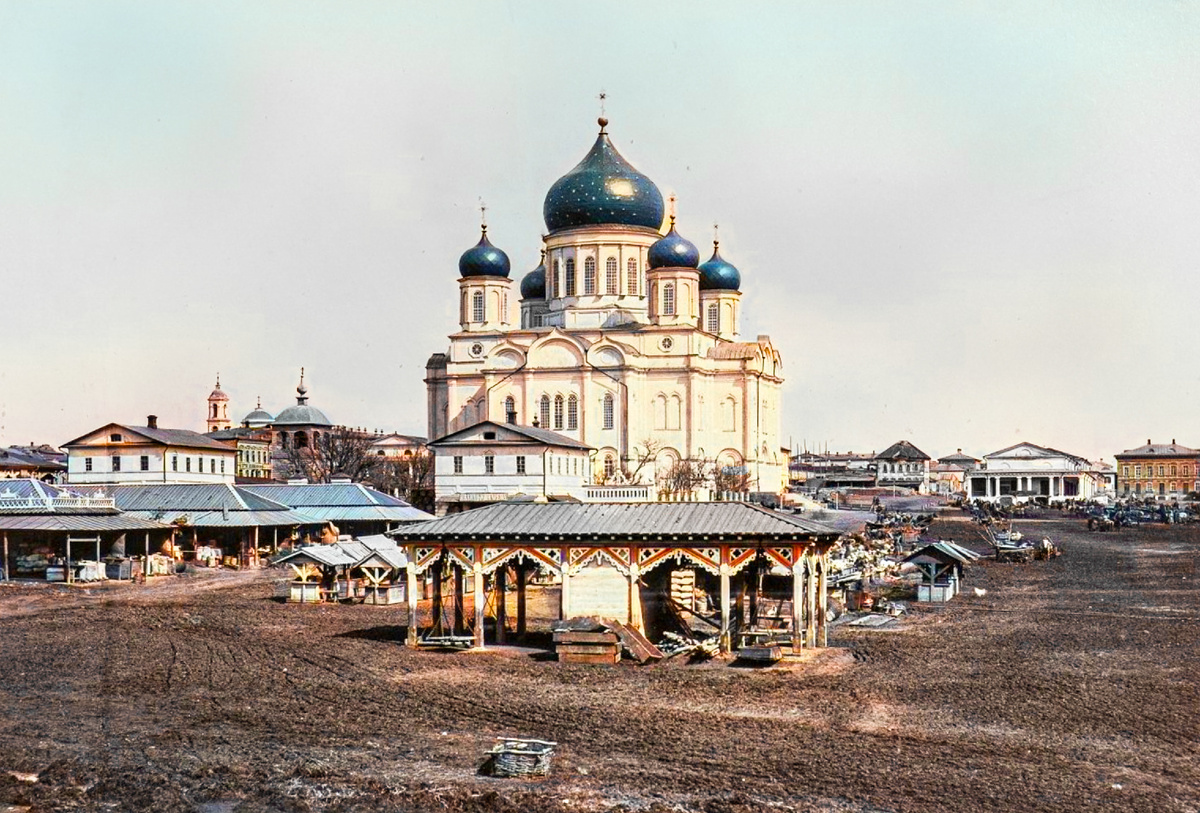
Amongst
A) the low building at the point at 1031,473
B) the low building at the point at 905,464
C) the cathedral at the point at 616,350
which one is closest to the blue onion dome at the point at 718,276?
the cathedral at the point at 616,350

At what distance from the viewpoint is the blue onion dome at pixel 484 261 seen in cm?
8156

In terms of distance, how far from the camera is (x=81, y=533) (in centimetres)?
4597

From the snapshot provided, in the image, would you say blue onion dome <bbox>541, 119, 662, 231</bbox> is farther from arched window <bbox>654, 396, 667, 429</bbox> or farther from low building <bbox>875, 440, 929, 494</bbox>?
low building <bbox>875, 440, 929, 494</bbox>

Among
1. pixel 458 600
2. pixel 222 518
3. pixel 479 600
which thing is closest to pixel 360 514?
pixel 222 518

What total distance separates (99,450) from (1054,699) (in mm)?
47610

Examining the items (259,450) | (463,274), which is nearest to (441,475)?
(463,274)

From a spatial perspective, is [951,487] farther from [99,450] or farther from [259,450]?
[99,450]

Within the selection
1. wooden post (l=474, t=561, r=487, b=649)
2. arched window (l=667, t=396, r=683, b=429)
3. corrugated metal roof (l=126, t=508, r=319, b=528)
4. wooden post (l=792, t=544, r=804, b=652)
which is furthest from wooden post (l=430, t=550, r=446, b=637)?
arched window (l=667, t=396, r=683, b=429)

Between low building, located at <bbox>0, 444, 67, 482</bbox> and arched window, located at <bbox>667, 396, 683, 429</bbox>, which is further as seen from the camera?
low building, located at <bbox>0, 444, 67, 482</bbox>

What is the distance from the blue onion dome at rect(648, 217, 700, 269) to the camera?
77.9 meters

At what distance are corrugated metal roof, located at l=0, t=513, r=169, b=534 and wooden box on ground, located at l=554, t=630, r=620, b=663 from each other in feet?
72.9

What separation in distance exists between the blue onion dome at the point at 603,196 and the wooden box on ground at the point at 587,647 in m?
55.3

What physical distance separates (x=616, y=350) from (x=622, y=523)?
49.4m

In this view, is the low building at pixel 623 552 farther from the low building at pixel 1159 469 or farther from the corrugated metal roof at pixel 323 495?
the low building at pixel 1159 469
